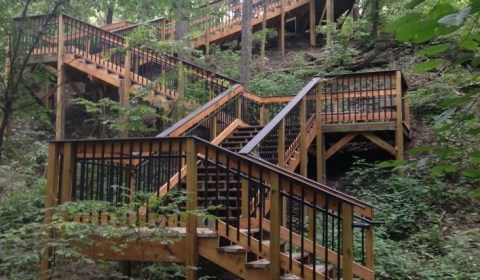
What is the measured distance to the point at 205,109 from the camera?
804cm

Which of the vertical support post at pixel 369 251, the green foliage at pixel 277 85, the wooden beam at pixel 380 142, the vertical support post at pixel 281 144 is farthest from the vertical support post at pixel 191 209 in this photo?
the green foliage at pixel 277 85

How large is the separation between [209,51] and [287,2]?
15.9 feet

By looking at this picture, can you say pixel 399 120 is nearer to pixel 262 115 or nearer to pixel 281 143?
pixel 262 115

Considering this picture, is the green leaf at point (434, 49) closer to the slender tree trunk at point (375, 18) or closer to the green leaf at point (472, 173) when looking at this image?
the green leaf at point (472, 173)

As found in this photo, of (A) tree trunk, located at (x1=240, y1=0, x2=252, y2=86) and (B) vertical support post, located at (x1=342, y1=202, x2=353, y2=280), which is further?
(A) tree trunk, located at (x1=240, y1=0, x2=252, y2=86)

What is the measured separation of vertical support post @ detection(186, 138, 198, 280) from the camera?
15.5 feet

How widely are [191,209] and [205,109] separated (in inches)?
137

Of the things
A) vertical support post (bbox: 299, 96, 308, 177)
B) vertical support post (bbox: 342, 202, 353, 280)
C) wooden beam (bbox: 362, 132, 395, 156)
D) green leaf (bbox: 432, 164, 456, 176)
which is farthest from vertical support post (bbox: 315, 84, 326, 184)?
green leaf (bbox: 432, 164, 456, 176)

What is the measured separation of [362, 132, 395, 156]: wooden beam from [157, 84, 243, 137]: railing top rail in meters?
2.70

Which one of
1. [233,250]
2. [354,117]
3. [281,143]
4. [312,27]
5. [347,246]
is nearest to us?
[347,246]

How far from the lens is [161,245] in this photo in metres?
4.92

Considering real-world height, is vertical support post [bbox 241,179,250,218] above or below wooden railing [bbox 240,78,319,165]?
below

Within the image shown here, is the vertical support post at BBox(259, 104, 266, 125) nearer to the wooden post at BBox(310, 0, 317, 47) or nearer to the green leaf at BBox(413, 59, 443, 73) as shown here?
the green leaf at BBox(413, 59, 443, 73)

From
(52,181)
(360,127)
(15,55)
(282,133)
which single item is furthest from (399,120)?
(15,55)
